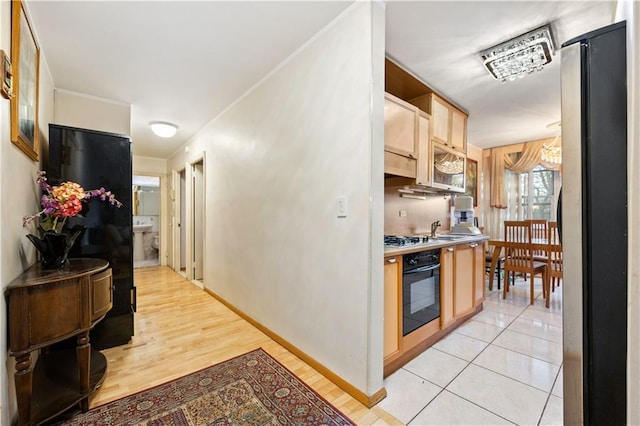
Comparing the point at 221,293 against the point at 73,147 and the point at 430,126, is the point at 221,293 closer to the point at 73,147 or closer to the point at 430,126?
the point at 73,147

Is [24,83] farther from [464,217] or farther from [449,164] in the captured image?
[464,217]

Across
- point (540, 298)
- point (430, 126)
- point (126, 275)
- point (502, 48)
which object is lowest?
point (540, 298)

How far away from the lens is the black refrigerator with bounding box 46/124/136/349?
2119 millimetres

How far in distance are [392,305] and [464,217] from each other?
264 centimetres

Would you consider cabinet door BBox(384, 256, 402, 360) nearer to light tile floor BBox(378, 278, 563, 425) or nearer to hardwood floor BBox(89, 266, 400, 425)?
light tile floor BBox(378, 278, 563, 425)

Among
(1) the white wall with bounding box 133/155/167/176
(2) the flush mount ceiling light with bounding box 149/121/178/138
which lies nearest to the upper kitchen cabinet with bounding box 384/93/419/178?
(2) the flush mount ceiling light with bounding box 149/121/178/138

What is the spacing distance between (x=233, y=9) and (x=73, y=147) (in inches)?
66.9

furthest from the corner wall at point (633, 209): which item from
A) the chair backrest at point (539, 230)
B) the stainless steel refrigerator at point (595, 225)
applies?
the chair backrest at point (539, 230)

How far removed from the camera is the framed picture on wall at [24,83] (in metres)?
1.38

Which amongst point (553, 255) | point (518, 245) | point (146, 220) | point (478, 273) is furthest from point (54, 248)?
point (146, 220)

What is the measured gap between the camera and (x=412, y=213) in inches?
131

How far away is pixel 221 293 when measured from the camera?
11.2ft

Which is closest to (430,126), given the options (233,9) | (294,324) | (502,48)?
(502,48)

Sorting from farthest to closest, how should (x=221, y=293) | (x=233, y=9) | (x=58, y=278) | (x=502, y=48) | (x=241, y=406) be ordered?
(x=221, y=293), (x=502, y=48), (x=233, y=9), (x=241, y=406), (x=58, y=278)
